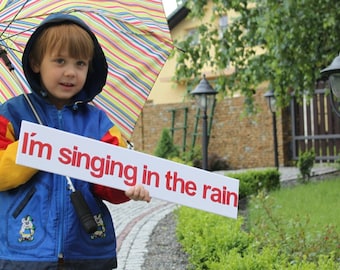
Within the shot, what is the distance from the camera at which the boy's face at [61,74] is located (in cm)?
234

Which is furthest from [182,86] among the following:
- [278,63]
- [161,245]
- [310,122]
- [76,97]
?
Result: [76,97]

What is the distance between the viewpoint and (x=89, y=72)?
2.55 m

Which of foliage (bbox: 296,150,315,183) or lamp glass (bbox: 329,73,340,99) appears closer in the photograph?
lamp glass (bbox: 329,73,340,99)

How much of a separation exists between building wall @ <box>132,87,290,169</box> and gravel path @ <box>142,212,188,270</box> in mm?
11352

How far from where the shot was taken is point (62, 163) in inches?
83.0

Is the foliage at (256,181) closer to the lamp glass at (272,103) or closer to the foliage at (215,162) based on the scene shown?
the lamp glass at (272,103)

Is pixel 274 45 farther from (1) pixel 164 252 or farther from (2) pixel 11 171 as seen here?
(2) pixel 11 171

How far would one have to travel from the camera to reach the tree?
9.80 meters

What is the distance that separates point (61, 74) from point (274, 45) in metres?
8.04

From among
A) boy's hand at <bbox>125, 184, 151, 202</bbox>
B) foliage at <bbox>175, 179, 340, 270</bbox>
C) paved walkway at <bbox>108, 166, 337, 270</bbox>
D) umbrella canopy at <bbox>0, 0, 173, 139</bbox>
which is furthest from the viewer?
paved walkway at <bbox>108, 166, 337, 270</bbox>

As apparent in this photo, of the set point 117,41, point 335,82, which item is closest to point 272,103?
point 335,82

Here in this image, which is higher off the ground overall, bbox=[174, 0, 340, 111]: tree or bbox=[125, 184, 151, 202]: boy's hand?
bbox=[174, 0, 340, 111]: tree

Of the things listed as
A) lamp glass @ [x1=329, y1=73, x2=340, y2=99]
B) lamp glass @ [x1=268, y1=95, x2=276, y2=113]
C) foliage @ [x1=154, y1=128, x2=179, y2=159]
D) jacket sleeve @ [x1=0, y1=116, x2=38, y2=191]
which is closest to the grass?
lamp glass @ [x1=329, y1=73, x2=340, y2=99]

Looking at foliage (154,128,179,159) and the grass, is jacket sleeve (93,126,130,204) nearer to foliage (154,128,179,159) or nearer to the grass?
the grass
